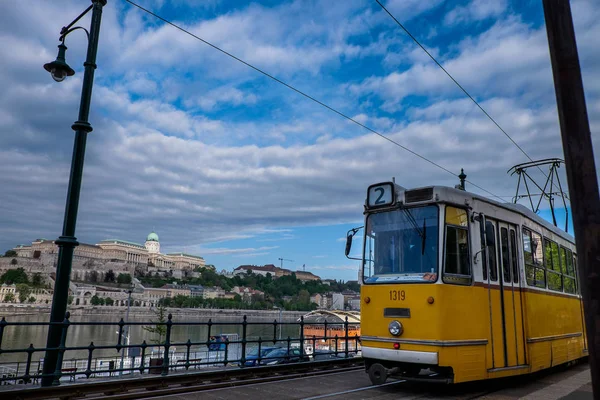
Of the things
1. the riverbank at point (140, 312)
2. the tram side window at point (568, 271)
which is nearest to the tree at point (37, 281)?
the riverbank at point (140, 312)

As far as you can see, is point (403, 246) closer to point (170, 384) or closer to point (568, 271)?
point (170, 384)

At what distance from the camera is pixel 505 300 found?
27.2 ft

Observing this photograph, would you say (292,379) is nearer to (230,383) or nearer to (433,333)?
(230,383)

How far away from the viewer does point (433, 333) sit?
7125mm

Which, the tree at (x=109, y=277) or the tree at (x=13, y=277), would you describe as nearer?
the tree at (x=13, y=277)

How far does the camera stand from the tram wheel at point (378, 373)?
7.51 m

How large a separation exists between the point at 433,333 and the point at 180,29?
7136 mm

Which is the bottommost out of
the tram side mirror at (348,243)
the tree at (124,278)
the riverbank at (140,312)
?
the riverbank at (140,312)

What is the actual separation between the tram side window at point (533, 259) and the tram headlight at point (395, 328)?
3110 millimetres

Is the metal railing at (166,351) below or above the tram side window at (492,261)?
below

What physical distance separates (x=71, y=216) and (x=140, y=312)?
124142mm

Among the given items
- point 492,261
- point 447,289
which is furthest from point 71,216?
point 492,261

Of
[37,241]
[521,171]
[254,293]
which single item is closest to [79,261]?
[37,241]

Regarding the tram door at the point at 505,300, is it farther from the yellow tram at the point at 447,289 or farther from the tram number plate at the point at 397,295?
the tram number plate at the point at 397,295
